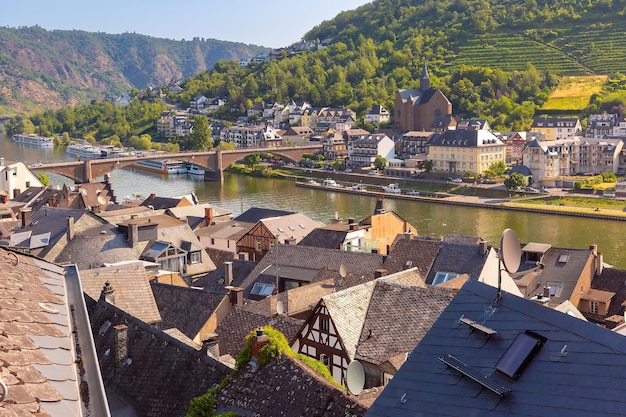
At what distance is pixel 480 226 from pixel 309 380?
2810cm

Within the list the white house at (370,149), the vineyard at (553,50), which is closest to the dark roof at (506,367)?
the white house at (370,149)

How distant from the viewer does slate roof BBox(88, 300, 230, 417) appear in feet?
24.9

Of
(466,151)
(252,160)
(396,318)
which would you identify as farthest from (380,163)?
(396,318)

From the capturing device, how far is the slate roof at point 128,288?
35.7ft

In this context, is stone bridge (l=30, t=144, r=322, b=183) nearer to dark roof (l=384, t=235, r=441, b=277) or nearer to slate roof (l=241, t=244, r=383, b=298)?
slate roof (l=241, t=244, r=383, b=298)

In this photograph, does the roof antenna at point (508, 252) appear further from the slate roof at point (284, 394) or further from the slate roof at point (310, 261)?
the slate roof at point (310, 261)

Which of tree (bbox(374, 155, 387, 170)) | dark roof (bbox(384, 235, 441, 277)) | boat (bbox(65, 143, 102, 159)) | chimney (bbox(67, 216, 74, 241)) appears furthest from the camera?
boat (bbox(65, 143, 102, 159))

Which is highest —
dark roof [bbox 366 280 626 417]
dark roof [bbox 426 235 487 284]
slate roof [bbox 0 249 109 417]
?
slate roof [bbox 0 249 109 417]

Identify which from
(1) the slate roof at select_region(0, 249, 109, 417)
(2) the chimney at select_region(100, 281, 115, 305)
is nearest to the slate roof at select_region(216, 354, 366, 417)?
(1) the slate roof at select_region(0, 249, 109, 417)

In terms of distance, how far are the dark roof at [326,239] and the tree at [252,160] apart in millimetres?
38040

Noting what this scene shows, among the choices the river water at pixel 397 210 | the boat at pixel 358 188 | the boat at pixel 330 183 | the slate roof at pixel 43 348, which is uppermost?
the slate roof at pixel 43 348

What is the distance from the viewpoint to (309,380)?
21.6 ft

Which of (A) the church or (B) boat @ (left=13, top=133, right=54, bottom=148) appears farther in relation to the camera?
(B) boat @ (left=13, top=133, right=54, bottom=148)

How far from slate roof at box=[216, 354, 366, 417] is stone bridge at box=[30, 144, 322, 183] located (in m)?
39.8
